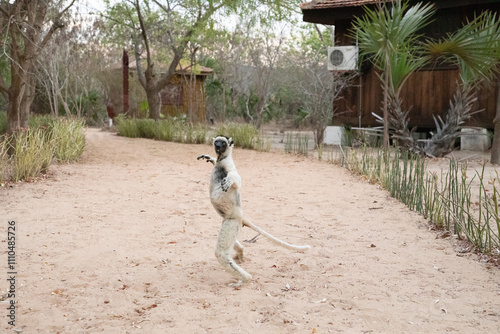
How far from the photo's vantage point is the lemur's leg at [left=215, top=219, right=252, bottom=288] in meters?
3.64

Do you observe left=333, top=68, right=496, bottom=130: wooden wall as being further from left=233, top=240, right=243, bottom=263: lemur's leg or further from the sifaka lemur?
the sifaka lemur

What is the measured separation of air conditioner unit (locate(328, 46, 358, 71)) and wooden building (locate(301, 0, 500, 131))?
1.77 ft

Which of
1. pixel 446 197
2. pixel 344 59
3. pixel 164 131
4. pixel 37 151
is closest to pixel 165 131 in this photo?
pixel 164 131

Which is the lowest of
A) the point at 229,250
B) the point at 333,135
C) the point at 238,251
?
the point at 238,251

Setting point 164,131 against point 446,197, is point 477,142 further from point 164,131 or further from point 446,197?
point 446,197

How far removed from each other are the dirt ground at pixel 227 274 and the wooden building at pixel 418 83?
21.3ft

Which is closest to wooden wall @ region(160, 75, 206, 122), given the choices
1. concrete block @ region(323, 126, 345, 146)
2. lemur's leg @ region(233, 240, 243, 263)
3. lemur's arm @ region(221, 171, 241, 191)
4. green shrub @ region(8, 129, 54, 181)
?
concrete block @ region(323, 126, 345, 146)

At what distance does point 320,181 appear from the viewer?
817cm

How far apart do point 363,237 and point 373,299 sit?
1.60 metres

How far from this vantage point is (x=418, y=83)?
43.2 feet

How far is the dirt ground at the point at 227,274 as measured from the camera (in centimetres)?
317

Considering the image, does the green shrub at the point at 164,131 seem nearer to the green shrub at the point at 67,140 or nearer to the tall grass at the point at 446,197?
the green shrub at the point at 67,140

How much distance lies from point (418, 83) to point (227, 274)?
10.5 meters

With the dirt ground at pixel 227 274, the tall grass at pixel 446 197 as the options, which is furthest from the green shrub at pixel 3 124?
the tall grass at pixel 446 197
